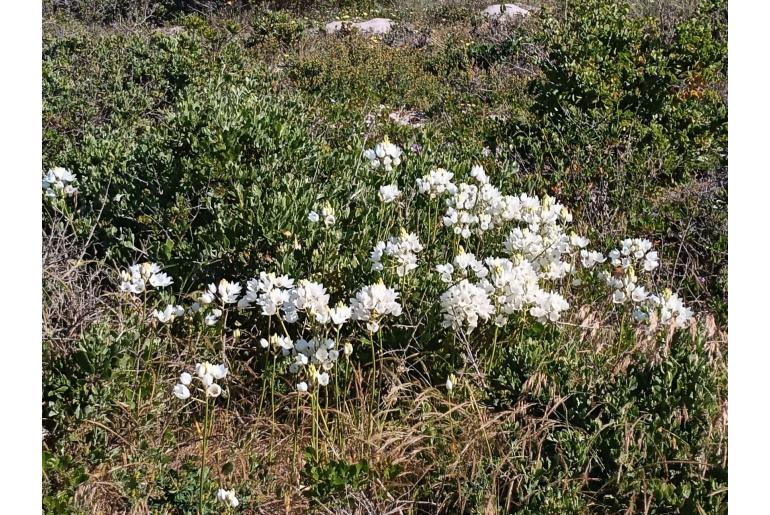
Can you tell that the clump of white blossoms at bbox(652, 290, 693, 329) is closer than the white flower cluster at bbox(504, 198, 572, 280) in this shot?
Yes

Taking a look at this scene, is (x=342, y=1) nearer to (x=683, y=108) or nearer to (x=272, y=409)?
(x=683, y=108)

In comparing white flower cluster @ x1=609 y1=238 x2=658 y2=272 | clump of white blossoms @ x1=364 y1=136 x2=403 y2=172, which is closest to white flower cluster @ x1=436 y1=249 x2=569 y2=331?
white flower cluster @ x1=609 y1=238 x2=658 y2=272

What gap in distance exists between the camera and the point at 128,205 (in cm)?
427

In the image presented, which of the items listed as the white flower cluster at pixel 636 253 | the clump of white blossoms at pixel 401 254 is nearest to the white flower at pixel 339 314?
the clump of white blossoms at pixel 401 254

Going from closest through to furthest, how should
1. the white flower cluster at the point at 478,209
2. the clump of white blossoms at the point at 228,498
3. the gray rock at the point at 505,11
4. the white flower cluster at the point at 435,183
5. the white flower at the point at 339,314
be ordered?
the clump of white blossoms at the point at 228,498
the white flower at the point at 339,314
the white flower cluster at the point at 478,209
the white flower cluster at the point at 435,183
the gray rock at the point at 505,11

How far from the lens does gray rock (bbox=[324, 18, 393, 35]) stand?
12680mm

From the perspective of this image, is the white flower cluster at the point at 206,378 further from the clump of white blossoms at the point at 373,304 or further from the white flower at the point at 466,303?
the white flower at the point at 466,303

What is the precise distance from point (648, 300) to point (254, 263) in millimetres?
1797

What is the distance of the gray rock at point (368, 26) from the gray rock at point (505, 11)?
64.2 inches

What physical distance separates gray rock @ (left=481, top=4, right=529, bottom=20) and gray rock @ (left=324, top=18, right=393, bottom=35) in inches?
64.2

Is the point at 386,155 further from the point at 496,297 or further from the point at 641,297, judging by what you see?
the point at 641,297

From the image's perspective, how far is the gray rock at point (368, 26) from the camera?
499 inches

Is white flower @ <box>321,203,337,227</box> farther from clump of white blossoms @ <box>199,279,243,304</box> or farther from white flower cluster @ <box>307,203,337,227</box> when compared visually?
clump of white blossoms @ <box>199,279,243,304</box>

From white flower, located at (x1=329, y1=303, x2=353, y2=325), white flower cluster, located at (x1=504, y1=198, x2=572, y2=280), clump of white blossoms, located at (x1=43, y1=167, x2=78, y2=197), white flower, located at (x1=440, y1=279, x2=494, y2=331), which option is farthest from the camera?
clump of white blossoms, located at (x1=43, y1=167, x2=78, y2=197)
